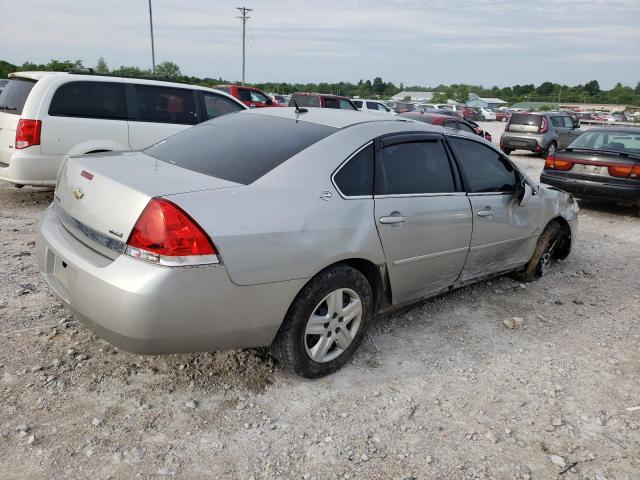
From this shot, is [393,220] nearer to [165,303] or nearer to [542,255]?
[165,303]

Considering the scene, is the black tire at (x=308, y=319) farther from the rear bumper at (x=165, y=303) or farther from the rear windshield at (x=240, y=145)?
the rear windshield at (x=240, y=145)

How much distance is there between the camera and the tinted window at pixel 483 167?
403 centimetres

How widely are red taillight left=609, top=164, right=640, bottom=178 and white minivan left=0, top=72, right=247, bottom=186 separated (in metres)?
6.70

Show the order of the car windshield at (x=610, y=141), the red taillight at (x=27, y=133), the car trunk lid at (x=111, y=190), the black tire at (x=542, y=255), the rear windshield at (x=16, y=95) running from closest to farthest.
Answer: the car trunk lid at (x=111, y=190), the black tire at (x=542, y=255), the red taillight at (x=27, y=133), the rear windshield at (x=16, y=95), the car windshield at (x=610, y=141)

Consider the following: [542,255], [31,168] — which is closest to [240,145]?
[542,255]

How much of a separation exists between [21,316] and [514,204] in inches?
153

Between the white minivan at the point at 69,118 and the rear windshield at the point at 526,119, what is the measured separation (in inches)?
509

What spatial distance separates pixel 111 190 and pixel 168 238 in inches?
20.0

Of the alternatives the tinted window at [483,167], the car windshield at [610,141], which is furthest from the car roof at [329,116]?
the car windshield at [610,141]

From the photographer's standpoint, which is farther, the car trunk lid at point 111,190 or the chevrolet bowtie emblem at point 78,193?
the chevrolet bowtie emblem at point 78,193

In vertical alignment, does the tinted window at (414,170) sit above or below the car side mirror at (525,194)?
above

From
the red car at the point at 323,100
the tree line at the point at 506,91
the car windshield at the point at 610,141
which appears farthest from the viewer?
the tree line at the point at 506,91

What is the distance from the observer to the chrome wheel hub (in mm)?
3049

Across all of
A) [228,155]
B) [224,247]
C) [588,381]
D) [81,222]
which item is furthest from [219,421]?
[588,381]
